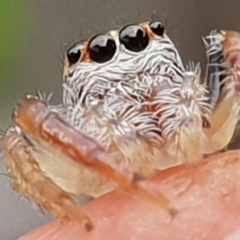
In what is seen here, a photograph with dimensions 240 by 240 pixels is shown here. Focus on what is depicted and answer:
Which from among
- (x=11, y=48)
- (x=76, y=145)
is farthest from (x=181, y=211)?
(x=11, y=48)

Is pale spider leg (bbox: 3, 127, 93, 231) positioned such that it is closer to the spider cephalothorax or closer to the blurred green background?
the spider cephalothorax

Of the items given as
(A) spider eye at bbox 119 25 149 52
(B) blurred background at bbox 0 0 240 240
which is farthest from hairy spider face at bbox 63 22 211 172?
(B) blurred background at bbox 0 0 240 240

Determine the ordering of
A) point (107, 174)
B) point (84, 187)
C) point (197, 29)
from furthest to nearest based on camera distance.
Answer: point (197, 29)
point (84, 187)
point (107, 174)

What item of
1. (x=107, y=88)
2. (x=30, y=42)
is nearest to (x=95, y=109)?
(x=107, y=88)

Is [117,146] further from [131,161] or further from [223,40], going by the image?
[223,40]

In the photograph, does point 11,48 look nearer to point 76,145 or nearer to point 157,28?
point 157,28

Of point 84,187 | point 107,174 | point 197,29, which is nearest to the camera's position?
point 107,174

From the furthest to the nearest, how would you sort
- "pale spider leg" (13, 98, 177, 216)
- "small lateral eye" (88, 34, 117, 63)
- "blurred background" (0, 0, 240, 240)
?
"blurred background" (0, 0, 240, 240), "small lateral eye" (88, 34, 117, 63), "pale spider leg" (13, 98, 177, 216)
